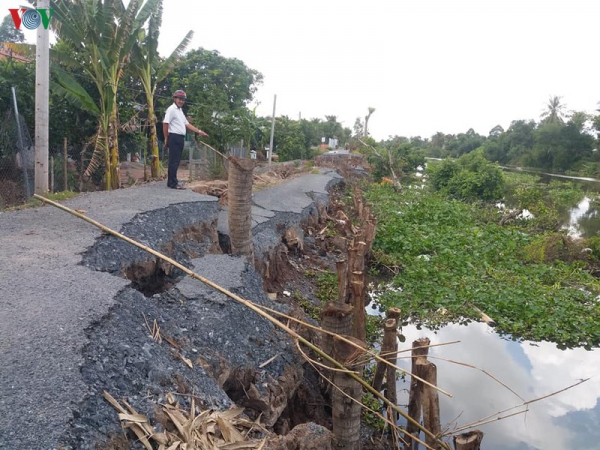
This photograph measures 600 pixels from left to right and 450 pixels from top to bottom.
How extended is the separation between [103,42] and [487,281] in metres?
8.54

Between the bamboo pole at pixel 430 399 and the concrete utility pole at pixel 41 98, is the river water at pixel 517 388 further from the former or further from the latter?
the concrete utility pole at pixel 41 98

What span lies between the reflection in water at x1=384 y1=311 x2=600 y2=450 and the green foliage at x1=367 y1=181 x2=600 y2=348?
25 cm

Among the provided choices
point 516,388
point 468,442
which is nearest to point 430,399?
point 468,442

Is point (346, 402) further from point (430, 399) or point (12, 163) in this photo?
point (12, 163)

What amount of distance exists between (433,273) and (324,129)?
33058mm

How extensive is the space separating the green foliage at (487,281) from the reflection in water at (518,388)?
252mm

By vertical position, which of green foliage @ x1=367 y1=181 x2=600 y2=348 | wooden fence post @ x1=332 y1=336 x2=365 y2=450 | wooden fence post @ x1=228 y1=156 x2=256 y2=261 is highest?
wooden fence post @ x1=228 y1=156 x2=256 y2=261

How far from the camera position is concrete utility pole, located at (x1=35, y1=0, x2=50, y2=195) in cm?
697

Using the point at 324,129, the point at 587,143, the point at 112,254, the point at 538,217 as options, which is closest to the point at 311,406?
the point at 112,254

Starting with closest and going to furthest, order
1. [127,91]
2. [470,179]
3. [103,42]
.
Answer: [103,42]
[127,91]
[470,179]

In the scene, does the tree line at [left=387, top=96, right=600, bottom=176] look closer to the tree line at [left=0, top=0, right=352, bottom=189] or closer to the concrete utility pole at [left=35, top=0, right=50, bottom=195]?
the tree line at [left=0, top=0, right=352, bottom=189]

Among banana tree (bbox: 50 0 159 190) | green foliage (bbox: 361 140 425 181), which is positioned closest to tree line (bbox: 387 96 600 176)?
green foliage (bbox: 361 140 425 181)

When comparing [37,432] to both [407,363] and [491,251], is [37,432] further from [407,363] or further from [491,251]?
[491,251]

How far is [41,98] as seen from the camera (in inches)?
279
